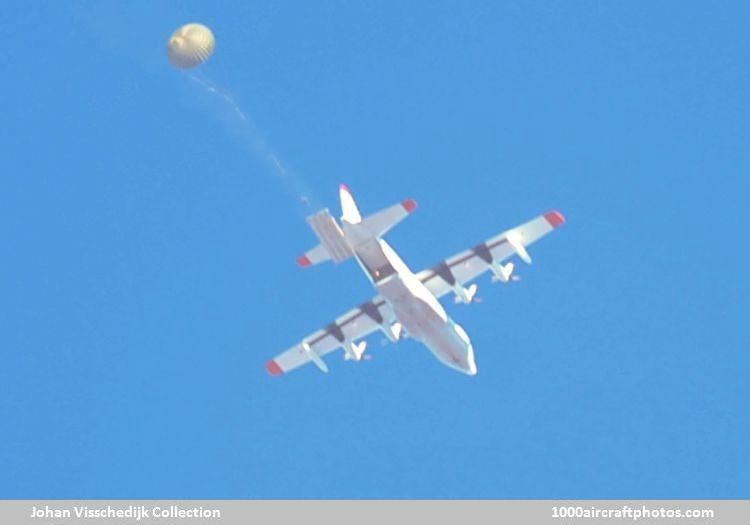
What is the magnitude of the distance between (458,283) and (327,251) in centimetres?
1049

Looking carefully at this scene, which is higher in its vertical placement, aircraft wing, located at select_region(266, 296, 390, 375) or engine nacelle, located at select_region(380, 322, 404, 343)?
Answer: aircraft wing, located at select_region(266, 296, 390, 375)

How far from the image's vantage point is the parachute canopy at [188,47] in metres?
66.2

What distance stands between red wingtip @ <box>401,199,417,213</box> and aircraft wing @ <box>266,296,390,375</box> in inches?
454

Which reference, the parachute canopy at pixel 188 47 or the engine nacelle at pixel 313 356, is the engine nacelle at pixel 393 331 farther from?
the parachute canopy at pixel 188 47

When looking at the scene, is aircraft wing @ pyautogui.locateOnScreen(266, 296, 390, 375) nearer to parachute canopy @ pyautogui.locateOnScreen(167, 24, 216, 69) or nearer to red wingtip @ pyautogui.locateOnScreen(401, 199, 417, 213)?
red wingtip @ pyautogui.locateOnScreen(401, 199, 417, 213)

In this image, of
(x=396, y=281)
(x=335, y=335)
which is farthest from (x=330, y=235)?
(x=335, y=335)

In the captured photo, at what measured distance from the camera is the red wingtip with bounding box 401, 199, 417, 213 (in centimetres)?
7419

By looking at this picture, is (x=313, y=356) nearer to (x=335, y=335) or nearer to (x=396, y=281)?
(x=335, y=335)

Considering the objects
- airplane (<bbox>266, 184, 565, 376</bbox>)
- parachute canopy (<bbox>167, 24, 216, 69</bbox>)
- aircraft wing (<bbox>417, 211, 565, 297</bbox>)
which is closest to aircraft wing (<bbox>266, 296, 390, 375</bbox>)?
airplane (<bbox>266, 184, 565, 376</bbox>)

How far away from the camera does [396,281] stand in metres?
76.6

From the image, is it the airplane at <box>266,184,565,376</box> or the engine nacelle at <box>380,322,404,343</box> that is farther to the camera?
the engine nacelle at <box>380,322,404,343</box>

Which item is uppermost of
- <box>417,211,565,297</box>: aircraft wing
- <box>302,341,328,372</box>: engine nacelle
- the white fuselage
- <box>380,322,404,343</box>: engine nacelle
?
<box>417,211,565,297</box>: aircraft wing

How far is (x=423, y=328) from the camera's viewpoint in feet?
259
